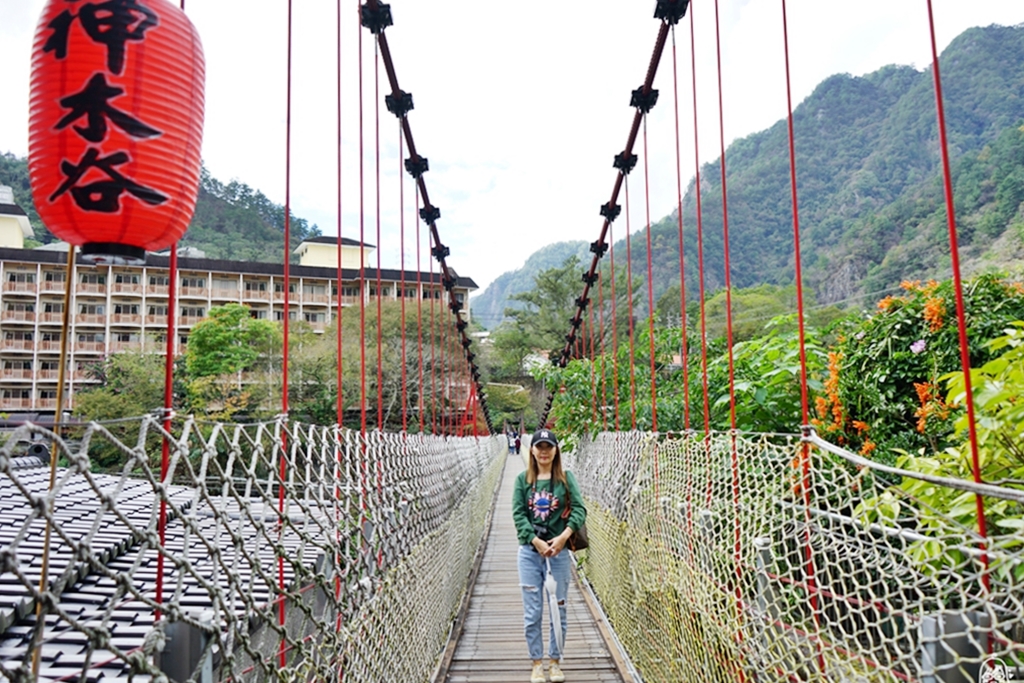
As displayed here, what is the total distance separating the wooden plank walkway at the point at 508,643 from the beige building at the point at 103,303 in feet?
35.9

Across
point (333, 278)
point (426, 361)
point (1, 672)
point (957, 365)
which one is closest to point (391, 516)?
point (1, 672)

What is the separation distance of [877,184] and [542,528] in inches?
1245

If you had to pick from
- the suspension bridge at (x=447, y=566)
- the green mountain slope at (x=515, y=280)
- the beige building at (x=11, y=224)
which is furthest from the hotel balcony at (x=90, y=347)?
the green mountain slope at (x=515, y=280)

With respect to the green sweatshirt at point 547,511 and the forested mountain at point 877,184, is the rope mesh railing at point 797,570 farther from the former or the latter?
the forested mountain at point 877,184

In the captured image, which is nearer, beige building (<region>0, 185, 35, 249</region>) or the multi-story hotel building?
beige building (<region>0, 185, 35, 249</region>)

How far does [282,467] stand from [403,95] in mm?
3110

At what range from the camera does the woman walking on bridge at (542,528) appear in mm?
2172

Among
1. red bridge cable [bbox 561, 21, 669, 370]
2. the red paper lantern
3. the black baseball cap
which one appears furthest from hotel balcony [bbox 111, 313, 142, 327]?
the red paper lantern

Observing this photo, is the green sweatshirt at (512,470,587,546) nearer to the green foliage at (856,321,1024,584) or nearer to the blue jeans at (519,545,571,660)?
the blue jeans at (519,545,571,660)

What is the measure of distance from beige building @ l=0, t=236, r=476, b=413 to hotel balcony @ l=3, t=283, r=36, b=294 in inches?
0.8

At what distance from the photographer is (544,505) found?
219cm

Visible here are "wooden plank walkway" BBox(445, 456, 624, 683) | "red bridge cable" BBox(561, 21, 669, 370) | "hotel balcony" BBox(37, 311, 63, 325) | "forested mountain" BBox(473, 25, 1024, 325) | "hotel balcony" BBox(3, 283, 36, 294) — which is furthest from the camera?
"forested mountain" BBox(473, 25, 1024, 325)

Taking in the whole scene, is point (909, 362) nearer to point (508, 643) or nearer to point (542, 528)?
point (542, 528)

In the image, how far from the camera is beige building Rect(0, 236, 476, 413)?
1622 centimetres
